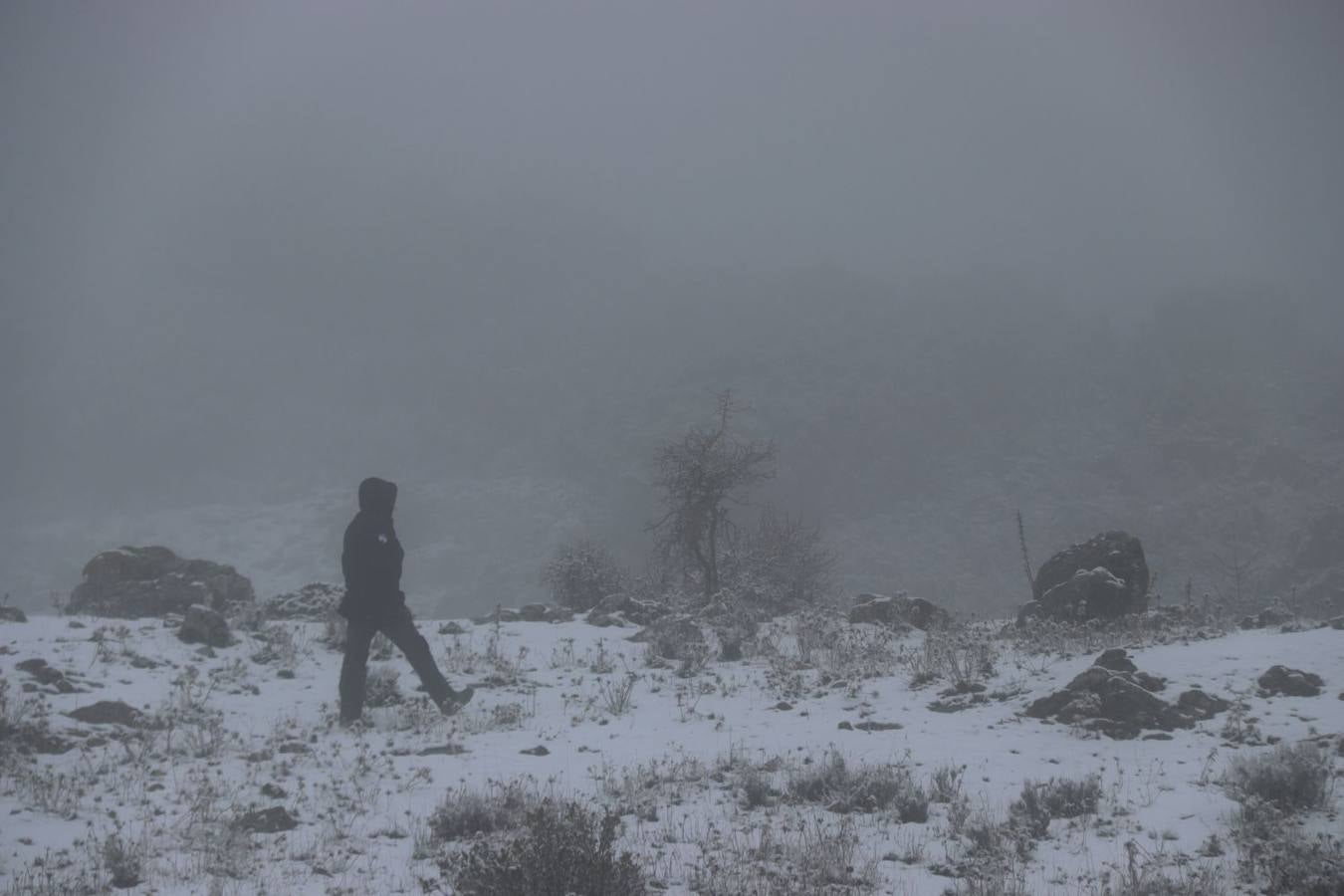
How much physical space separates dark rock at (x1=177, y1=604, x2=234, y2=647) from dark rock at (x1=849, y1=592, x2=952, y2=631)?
10.5m

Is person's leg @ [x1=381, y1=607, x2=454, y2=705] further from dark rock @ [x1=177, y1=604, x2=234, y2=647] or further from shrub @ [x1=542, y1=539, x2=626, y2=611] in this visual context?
shrub @ [x1=542, y1=539, x2=626, y2=611]

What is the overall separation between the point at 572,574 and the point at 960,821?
75.8 feet

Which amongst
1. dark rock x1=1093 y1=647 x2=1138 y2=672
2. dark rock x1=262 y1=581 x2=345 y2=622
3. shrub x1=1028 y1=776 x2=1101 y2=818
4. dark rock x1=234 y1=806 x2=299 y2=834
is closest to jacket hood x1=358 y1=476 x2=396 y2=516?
dark rock x1=234 y1=806 x2=299 y2=834

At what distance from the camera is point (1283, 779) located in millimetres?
5574

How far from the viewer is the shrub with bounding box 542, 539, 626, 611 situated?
26.2 meters

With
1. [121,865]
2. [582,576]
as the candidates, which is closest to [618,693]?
[121,865]

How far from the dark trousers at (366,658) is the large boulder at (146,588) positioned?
675 centimetres

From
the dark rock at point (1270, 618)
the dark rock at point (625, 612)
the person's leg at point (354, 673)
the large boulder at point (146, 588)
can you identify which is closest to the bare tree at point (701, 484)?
the dark rock at point (625, 612)

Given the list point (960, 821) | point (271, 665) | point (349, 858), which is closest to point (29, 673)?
point (271, 665)

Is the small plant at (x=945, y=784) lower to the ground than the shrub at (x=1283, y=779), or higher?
lower

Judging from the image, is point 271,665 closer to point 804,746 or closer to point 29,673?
point 29,673

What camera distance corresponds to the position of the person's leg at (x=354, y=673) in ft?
28.8

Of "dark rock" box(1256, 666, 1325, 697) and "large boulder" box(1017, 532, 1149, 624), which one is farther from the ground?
"large boulder" box(1017, 532, 1149, 624)

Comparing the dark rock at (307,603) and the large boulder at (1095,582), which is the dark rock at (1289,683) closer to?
the large boulder at (1095,582)
